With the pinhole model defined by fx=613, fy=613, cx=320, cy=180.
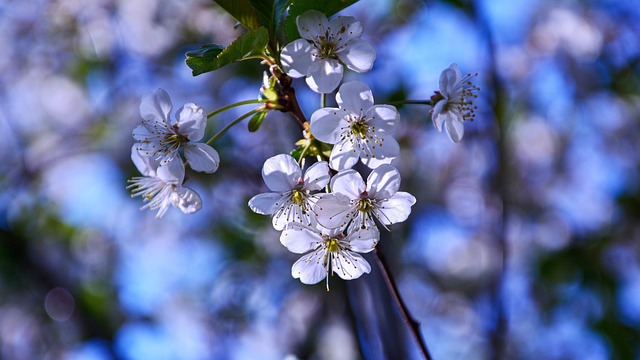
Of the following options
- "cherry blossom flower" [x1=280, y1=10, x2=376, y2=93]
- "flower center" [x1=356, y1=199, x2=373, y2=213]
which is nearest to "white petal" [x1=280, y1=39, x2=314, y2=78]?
"cherry blossom flower" [x1=280, y1=10, x2=376, y2=93]

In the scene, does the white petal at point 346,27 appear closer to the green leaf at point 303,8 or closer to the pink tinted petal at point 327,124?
the green leaf at point 303,8

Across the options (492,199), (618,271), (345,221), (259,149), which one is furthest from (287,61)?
(618,271)

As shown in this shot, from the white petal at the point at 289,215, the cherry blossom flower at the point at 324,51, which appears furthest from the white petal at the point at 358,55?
the white petal at the point at 289,215

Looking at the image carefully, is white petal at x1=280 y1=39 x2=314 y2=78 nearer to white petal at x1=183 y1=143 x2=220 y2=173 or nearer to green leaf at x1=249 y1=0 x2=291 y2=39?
green leaf at x1=249 y1=0 x2=291 y2=39

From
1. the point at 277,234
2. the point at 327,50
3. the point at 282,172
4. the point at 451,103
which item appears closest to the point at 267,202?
the point at 282,172

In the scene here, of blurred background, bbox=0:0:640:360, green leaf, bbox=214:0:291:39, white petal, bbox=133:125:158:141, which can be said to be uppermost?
green leaf, bbox=214:0:291:39

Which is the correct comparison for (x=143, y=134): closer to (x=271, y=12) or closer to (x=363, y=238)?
(x=271, y=12)
